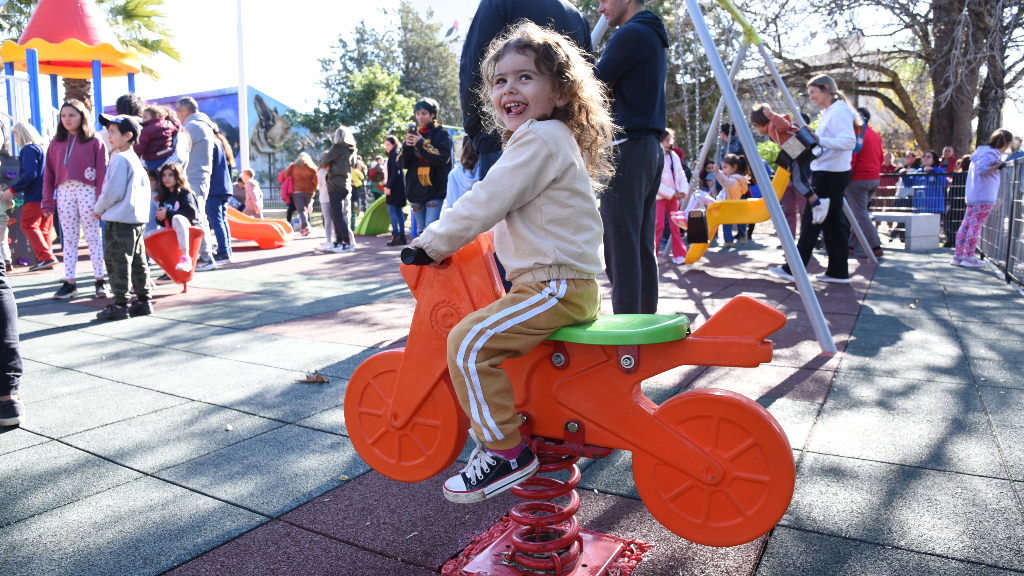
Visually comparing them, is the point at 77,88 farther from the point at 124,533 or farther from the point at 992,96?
the point at 992,96

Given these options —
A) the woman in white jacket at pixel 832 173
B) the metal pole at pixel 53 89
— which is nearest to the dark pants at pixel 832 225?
the woman in white jacket at pixel 832 173

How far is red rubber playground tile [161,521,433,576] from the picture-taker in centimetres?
205

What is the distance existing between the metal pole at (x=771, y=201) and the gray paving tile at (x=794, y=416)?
3.19 feet

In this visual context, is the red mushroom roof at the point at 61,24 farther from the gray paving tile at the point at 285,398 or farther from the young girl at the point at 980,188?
the young girl at the point at 980,188

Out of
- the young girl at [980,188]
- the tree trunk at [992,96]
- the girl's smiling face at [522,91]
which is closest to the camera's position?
the girl's smiling face at [522,91]

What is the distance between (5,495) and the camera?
8.52 ft

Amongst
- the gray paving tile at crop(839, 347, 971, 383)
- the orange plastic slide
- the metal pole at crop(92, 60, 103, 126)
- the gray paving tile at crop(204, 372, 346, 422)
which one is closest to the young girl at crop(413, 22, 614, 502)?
the gray paving tile at crop(204, 372, 346, 422)

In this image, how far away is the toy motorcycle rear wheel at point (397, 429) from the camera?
7.28 ft

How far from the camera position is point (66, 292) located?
726 cm

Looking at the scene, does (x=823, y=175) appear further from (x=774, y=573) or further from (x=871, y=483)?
(x=774, y=573)

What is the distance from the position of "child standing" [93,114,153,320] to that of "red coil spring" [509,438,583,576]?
5.41 metres

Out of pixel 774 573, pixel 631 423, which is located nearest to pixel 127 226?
pixel 631 423

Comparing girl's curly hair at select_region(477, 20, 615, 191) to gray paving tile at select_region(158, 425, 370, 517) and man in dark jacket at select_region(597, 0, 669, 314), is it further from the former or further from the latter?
gray paving tile at select_region(158, 425, 370, 517)

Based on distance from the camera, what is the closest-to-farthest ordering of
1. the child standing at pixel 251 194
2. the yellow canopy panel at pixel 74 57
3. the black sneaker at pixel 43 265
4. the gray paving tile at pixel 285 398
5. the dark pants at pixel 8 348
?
the dark pants at pixel 8 348 → the gray paving tile at pixel 285 398 → the black sneaker at pixel 43 265 → the yellow canopy panel at pixel 74 57 → the child standing at pixel 251 194
